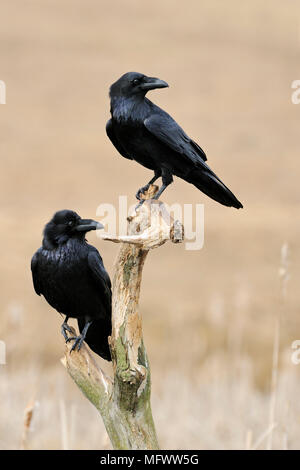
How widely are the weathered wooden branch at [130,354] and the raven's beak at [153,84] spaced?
74cm

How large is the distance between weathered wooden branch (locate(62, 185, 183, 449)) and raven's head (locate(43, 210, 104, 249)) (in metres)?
0.31

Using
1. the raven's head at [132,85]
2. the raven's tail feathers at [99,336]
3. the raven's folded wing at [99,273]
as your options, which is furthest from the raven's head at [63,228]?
the raven's head at [132,85]

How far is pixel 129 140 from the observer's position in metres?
4.16

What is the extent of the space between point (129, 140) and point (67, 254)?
660 mm

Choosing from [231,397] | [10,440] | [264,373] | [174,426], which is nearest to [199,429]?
[174,426]

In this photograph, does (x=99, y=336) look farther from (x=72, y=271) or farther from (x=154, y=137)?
(x=154, y=137)

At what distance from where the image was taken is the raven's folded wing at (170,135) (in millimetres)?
4074

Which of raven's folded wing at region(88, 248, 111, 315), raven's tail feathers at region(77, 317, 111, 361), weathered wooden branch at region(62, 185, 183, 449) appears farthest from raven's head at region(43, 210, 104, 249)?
raven's tail feathers at region(77, 317, 111, 361)

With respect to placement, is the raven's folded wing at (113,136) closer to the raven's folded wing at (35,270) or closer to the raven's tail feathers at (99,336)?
the raven's folded wing at (35,270)

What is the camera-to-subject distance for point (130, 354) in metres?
3.44

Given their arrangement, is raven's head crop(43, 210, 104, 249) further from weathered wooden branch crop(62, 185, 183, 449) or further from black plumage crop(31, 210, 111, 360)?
weathered wooden branch crop(62, 185, 183, 449)

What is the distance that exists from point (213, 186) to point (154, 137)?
0.35 m

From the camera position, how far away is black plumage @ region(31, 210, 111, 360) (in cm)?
384
